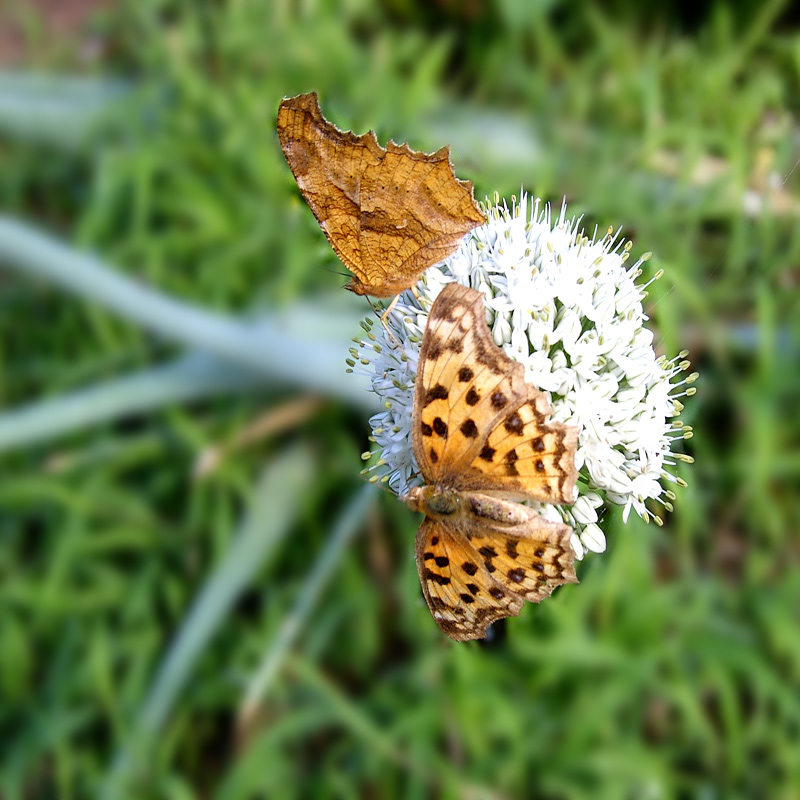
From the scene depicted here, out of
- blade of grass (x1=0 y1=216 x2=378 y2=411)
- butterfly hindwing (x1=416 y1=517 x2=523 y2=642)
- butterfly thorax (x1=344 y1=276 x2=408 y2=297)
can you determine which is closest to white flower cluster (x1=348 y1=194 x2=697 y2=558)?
butterfly thorax (x1=344 y1=276 x2=408 y2=297)

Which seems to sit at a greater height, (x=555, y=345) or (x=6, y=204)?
(x=555, y=345)

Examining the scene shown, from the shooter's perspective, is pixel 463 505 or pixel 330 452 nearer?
pixel 463 505

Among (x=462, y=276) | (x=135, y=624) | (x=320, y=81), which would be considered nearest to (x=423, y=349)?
(x=462, y=276)

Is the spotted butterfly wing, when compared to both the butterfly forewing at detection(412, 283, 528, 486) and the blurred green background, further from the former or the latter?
the blurred green background

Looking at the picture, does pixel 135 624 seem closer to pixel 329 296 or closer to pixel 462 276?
pixel 329 296

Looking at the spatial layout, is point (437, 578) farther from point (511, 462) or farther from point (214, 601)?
point (214, 601)

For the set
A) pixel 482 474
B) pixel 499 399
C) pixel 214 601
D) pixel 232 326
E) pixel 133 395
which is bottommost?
pixel 214 601

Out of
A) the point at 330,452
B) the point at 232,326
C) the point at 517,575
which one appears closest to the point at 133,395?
the point at 232,326
